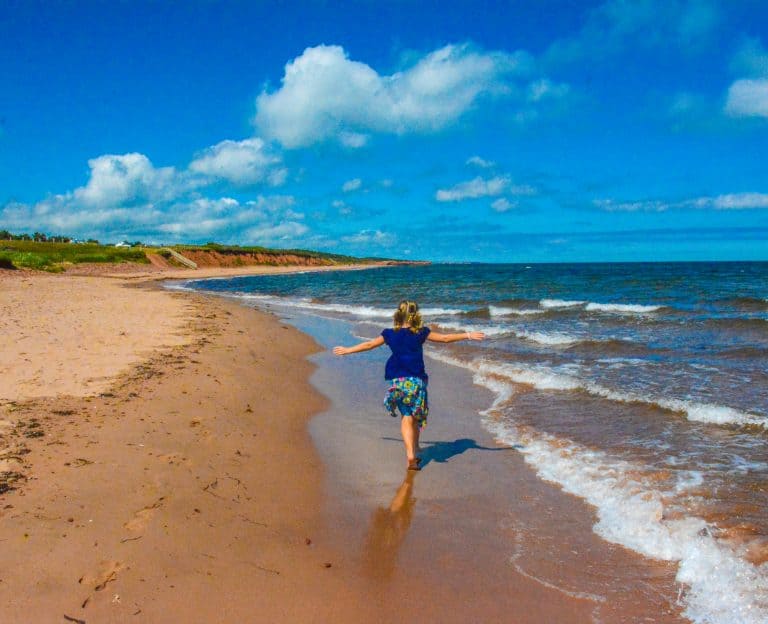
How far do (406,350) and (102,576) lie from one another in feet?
12.7

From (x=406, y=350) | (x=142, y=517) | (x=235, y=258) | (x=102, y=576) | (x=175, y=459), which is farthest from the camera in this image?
(x=235, y=258)

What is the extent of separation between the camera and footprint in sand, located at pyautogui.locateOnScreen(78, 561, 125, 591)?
11.7 ft

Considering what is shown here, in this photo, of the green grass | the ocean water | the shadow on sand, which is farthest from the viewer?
the green grass

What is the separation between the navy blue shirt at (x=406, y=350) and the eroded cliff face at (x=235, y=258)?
9408cm

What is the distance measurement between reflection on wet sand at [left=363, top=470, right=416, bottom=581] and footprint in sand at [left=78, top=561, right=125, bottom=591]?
173cm

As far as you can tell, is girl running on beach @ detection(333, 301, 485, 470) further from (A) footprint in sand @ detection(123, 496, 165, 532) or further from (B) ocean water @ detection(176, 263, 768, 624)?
(A) footprint in sand @ detection(123, 496, 165, 532)

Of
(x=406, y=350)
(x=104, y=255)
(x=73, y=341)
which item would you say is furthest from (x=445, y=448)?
(x=104, y=255)

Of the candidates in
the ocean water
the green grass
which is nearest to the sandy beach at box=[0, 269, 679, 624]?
the ocean water

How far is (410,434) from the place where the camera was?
6.51m

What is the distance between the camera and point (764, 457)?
6.73 meters

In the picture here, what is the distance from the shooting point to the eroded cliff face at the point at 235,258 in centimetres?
9844

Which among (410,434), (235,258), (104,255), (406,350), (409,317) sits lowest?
(410,434)

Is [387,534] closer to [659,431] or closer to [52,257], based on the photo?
[659,431]

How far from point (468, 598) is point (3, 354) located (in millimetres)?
9514
